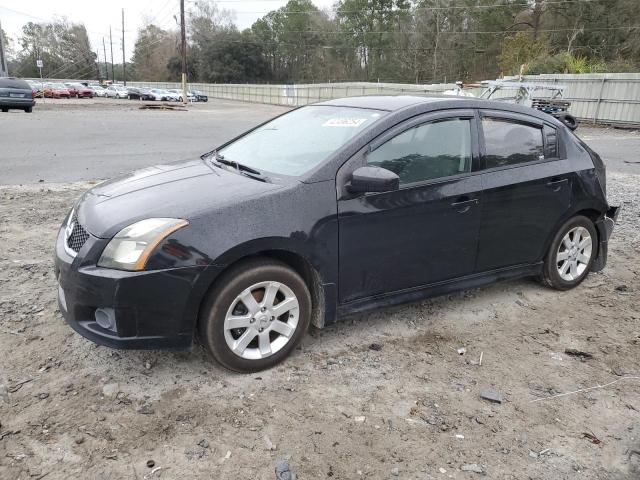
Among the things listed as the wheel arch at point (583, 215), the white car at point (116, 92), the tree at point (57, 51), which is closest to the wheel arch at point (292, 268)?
the wheel arch at point (583, 215)

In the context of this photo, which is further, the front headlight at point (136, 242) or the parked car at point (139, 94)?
the parked car at point (139, 94)

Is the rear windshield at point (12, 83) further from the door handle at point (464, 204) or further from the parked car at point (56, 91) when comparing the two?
the parked car at point (56, 91)

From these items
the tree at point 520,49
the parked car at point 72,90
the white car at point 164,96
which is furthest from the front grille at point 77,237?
the parked car at point 72,90

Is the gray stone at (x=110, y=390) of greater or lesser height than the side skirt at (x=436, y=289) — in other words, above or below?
below

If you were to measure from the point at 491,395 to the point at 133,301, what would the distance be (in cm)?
212

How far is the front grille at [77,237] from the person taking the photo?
3.11 m

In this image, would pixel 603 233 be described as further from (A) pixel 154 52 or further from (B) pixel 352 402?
(A) pixel 154 52

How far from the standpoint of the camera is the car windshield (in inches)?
141

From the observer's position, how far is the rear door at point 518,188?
13.1 feet

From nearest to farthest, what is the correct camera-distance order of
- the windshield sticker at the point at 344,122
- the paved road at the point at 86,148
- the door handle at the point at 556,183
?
the windshield sticker at the point at 344,122 < the door handle at the point at 556,183 < the paved road at the point at 86,148

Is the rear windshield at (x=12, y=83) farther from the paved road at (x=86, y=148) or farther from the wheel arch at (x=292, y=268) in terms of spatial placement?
the wheel arch at (x=292, y=268)

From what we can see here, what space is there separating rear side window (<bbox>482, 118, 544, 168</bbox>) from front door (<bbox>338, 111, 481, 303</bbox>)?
0.16m

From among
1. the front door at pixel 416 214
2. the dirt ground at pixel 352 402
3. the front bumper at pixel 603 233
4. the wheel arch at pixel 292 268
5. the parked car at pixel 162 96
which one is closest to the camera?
the dirt ground at pixel 352 402

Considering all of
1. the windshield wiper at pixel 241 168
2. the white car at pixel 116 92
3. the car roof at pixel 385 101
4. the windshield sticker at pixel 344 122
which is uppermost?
the car roof at pixel 385 101
